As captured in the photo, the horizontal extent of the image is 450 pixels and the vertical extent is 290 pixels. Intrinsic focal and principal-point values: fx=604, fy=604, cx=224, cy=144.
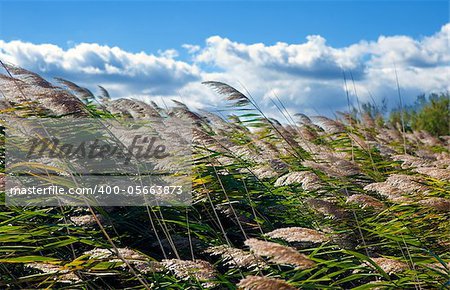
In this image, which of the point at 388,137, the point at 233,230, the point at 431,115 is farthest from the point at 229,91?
the point at 431,115

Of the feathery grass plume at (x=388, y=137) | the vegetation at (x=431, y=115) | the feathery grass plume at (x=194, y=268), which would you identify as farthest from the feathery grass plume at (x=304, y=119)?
the vegetation at (x=431, y=115)

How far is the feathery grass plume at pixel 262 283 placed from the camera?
170cm

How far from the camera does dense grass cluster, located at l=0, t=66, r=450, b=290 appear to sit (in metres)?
2.69

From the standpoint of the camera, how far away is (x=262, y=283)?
5.64 feet

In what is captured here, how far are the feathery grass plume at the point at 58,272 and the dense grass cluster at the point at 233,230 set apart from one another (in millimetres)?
10

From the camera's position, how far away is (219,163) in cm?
363

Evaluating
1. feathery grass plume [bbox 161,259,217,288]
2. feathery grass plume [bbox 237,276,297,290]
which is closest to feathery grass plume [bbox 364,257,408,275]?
feathery grass plume [bbox 161,259,217,288]

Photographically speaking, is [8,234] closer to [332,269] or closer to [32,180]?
[32,180]

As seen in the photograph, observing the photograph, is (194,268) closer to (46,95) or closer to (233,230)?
(233,230)

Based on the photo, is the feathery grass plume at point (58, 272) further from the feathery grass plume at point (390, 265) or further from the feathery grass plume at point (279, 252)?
the feathery grass plume at point (390, 265)

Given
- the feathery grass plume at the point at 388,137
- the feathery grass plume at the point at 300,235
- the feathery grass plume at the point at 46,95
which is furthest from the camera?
the feathery grass plume at the point at 388,137

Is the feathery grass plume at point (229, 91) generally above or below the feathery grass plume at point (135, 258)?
above

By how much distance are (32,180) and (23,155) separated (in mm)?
196

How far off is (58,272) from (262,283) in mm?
1456
